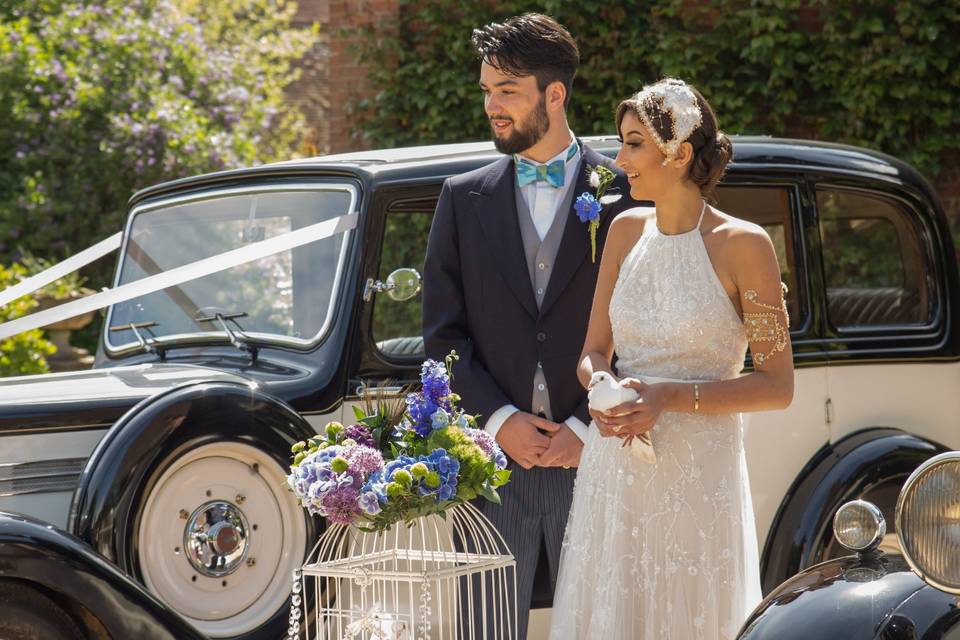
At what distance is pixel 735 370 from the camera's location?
128 inches

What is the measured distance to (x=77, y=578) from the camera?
118 inches

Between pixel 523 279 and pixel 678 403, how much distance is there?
722 millimetres

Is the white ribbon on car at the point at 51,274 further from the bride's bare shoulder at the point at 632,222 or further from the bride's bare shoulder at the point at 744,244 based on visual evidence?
the bride's bare shoulder at the point at 744,244

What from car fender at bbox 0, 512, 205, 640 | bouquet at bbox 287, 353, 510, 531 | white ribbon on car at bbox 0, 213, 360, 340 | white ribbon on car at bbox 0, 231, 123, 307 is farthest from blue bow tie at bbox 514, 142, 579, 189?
white ribbon on car at bbox 0, 231, 123, 307

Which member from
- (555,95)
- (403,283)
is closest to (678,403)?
(555,95)

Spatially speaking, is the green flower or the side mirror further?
the side mirror

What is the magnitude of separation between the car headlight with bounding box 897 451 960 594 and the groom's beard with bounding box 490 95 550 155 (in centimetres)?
170

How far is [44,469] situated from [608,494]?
1690 millimetres

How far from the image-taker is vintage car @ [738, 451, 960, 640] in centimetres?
232

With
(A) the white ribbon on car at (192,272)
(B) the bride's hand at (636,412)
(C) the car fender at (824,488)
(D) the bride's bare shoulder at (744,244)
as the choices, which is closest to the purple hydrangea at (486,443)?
(B) the bride's hand at (636,412)

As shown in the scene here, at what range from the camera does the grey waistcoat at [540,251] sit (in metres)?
3.61

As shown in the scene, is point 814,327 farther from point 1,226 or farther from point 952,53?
point 1,226

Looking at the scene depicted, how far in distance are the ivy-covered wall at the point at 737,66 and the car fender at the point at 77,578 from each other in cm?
579

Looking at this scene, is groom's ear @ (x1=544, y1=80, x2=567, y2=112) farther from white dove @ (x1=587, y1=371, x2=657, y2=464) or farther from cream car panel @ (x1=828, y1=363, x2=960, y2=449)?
cream car panel @ (x1=828, y1=363, x2=960, y2=449)
